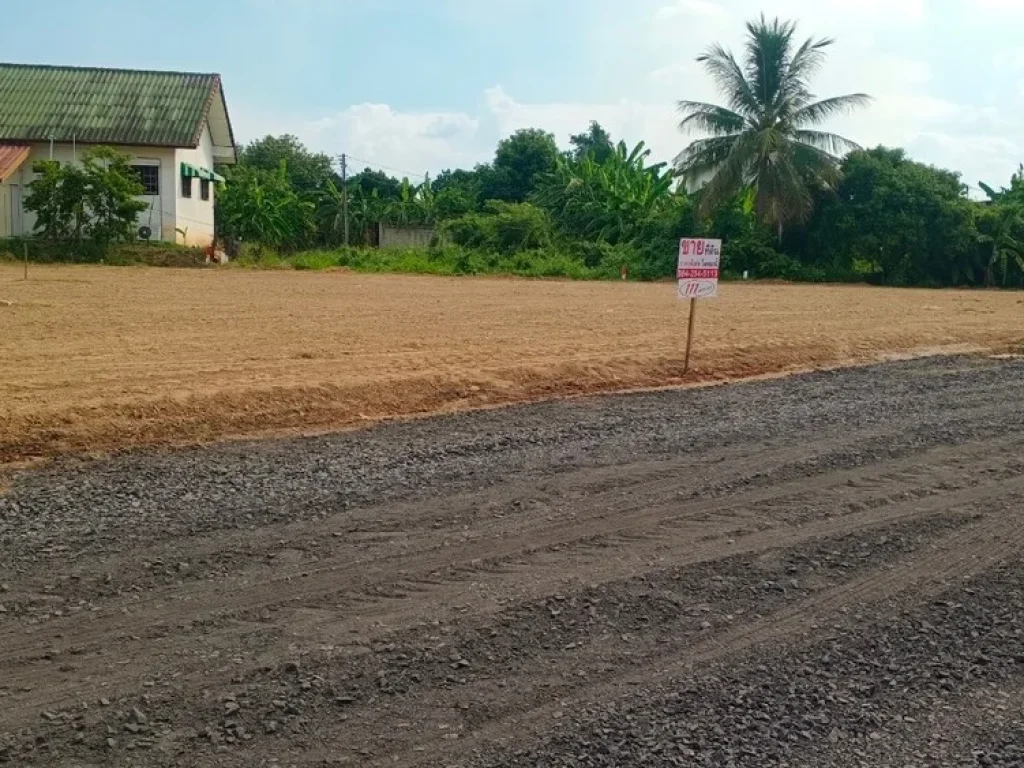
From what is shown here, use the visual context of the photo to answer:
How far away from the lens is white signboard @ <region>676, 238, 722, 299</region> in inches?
498

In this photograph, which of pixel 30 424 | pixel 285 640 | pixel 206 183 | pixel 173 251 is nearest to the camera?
pixel 285 640

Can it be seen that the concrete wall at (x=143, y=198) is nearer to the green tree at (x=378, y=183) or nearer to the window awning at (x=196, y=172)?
the window awning at (x=196, y=172)

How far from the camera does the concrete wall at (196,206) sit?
38562 mm

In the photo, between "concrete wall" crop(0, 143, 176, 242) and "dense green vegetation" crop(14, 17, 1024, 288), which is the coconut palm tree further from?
"concrete wall" crop(0, 143, 176, 242)

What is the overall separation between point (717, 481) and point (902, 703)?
10.3 ft

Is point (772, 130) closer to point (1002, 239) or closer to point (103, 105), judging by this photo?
point (1002, 239)

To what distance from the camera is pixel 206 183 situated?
4225cm

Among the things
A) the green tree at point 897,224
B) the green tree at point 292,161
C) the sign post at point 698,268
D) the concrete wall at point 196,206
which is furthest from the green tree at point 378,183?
the sign post at point 698,268

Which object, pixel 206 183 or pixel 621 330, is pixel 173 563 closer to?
pixel 621 330

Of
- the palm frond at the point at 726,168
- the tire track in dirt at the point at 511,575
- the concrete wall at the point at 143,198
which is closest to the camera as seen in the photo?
the tire track in dirt at the point at 511,575

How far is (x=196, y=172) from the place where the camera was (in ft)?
130

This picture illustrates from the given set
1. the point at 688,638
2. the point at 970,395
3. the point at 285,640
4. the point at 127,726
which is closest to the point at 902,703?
the point at 688,638

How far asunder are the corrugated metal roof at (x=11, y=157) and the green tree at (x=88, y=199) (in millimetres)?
933

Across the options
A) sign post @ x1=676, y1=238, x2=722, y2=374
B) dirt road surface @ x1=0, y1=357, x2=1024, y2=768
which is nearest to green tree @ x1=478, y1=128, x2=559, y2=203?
sign post @ x1=676, y1=238, x2=722, y2=374
